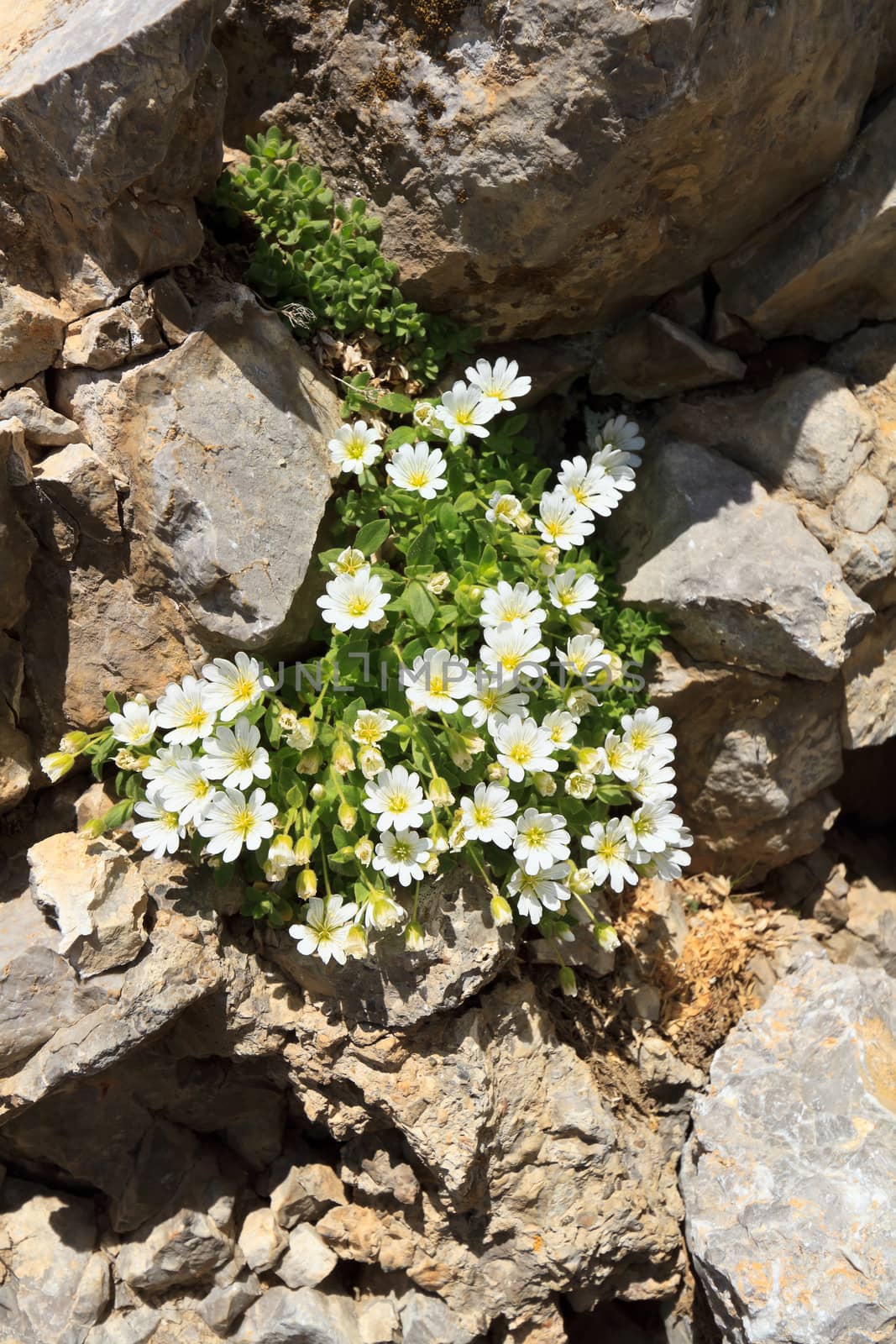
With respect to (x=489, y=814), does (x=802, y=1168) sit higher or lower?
lower

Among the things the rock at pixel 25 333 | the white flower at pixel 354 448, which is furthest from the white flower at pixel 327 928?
the rock at pixel 25 333

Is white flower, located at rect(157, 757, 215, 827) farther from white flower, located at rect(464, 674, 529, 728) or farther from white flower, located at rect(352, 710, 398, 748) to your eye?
white flower, located at rect(464, 674, 529, 728)

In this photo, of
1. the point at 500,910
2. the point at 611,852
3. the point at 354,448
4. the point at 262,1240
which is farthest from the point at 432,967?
the point at 354,448

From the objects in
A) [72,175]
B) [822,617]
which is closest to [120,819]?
[72,175]

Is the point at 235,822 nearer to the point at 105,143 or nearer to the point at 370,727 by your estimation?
the point at 370,727

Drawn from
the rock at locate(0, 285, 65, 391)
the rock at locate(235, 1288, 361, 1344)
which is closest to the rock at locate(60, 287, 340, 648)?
the rock at locate(0, 285, 65, 391)

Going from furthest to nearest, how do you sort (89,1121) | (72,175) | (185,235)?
(89,1121) → (185,235) → (72,175)

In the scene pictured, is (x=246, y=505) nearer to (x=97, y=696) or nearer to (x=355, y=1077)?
(x=97, y=696)

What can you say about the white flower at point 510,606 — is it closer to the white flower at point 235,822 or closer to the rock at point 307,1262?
the white flower at point 235,822
